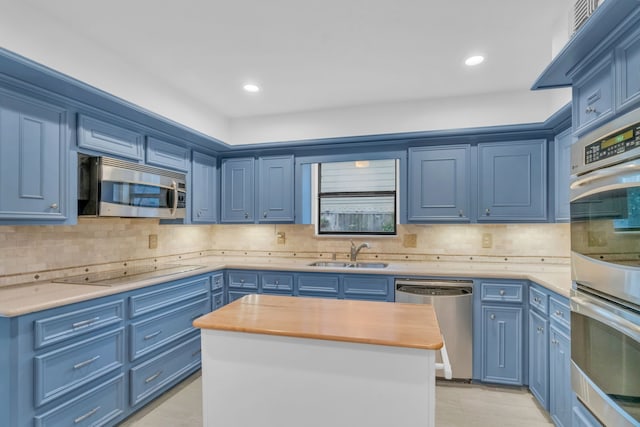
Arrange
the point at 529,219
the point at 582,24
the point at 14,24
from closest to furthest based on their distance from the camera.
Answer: the point at 582,24, the point at 14,24, the point at 529,219

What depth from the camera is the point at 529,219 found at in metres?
2.96

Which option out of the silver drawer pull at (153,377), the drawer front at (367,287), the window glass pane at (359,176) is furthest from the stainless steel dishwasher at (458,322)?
the silver drawer pull at (153,377)

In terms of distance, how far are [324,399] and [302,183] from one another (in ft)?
8.10

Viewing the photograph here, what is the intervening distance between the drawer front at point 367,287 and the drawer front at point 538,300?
1.13m

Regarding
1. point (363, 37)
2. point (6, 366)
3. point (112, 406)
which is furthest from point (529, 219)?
point (6, 366)

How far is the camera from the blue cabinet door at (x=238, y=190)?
3744 millimetres

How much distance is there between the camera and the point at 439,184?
10.5 ft

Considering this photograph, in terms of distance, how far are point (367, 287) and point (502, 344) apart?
3.96 ft

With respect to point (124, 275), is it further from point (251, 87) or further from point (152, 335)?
point (251, 87)

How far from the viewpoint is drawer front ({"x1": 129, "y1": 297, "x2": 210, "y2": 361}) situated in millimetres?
2348

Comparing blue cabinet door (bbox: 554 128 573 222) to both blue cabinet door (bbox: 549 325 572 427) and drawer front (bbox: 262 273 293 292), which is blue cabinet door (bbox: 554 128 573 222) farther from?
drawer front (bbox: 262 273 293 292)

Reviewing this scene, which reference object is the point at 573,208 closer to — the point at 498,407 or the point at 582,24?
the point at 582,24

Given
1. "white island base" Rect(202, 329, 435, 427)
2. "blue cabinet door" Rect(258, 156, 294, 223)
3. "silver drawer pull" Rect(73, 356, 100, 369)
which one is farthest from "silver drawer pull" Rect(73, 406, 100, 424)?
"blue cabinet door" Rect(258, 156, 294, 223)

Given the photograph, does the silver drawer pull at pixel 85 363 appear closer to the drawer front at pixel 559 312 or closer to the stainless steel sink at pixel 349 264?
the stainless steel sink at pixel 349 264
